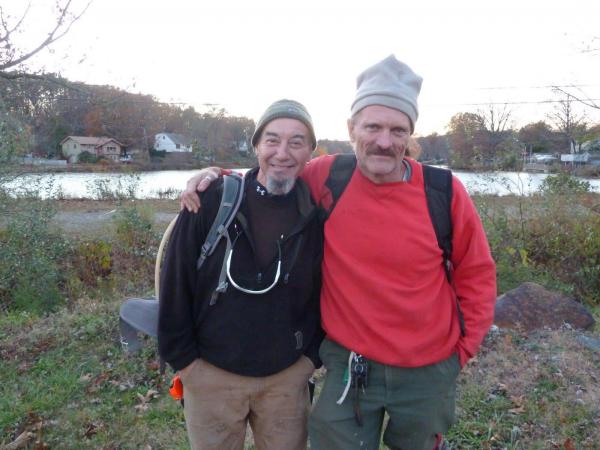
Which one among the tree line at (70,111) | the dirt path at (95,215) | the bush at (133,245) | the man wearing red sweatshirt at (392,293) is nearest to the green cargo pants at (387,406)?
the man wearing red sweatshirt at (392,293)

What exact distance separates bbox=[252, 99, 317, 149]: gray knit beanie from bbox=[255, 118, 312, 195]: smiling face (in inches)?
0.8

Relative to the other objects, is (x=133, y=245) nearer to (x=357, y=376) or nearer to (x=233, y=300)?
(x=233, y=300)

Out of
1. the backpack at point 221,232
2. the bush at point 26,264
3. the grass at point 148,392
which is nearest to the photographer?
the backpack at point 221,232

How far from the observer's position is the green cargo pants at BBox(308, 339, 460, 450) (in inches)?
101

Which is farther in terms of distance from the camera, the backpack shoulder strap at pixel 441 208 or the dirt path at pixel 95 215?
the dirt path at pixel 95 215

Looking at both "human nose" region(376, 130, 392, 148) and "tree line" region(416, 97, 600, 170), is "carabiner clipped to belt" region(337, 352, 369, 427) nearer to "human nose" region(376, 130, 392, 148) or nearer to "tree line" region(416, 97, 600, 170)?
"human nose" region(376, 130, 392, 148)

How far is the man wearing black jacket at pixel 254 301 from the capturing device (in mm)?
2512

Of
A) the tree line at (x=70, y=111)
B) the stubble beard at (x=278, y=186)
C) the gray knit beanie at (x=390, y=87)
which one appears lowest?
the stubble beard at (x=278, y=186)

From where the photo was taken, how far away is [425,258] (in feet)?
8.27

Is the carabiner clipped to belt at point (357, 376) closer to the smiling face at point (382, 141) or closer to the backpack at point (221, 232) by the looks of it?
the backpack at point (221, 232)

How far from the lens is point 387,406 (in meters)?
2.59

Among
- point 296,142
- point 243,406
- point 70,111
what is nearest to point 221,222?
point 296,142

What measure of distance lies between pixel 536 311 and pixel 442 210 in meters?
4.46

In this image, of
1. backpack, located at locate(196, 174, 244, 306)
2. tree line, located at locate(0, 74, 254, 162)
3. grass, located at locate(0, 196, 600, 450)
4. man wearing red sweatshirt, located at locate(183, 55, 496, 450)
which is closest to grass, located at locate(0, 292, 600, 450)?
grass, located at locate(0, 196, 600, 450)
